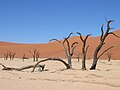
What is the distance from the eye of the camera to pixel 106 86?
7809mm

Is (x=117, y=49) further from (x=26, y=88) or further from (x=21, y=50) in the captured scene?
(x=26, y=88)

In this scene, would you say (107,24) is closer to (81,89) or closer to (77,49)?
(81,89)

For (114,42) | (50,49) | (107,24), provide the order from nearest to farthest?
(107,24)
(114,42)
(50,49)

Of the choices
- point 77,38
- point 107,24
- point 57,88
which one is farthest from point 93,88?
point 77,38

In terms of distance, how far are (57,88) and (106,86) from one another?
145cm

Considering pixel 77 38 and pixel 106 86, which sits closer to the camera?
pixel 106 86

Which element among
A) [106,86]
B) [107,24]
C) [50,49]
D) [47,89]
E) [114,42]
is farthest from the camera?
[50,49]

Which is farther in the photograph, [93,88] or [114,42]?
[114,42]

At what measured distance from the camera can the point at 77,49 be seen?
94.5 meters

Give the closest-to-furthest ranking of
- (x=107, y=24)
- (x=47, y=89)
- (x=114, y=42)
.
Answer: (x=47, y=89) → (x=107, y=24) → (x=114, y=42)

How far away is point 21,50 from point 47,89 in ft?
345

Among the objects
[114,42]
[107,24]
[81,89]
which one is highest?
[114,42]

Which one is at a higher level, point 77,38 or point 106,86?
point 77,38

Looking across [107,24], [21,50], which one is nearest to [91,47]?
[21,50]
